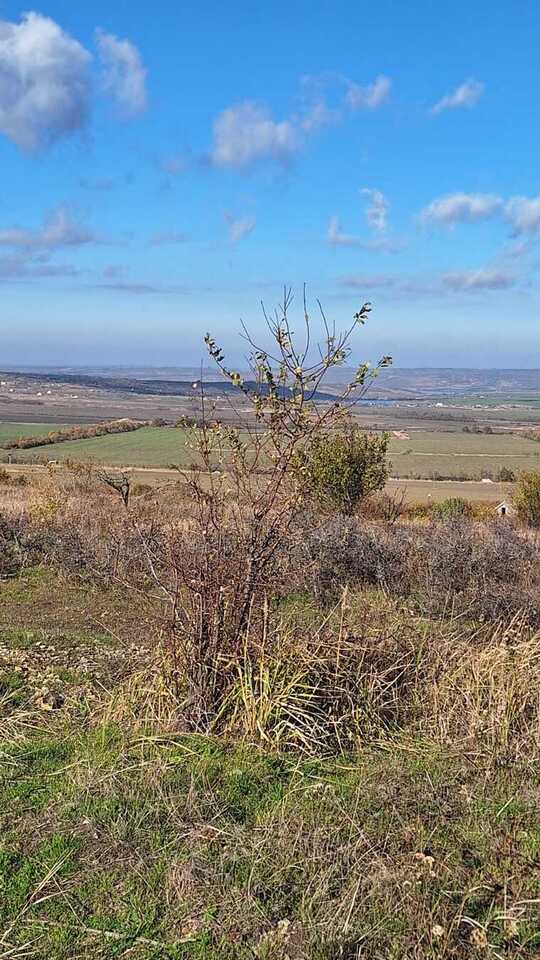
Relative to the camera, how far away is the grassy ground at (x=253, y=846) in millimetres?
3156

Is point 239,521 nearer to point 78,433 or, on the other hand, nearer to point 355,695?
point 355,695

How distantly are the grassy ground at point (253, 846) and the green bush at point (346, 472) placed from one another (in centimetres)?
1665

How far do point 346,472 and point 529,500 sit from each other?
708 centimetres

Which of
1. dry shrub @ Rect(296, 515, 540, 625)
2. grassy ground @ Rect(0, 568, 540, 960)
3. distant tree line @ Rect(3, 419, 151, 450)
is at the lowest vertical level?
distant tree line @ Rect(3, 419, 151, 450)

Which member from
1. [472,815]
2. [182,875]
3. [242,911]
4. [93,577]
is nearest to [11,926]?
[182,875]

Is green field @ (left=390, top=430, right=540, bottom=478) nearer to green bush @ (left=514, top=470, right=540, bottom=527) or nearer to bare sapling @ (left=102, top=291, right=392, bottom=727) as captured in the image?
green bush @ (left=514, top=470, right=540, bottom=527)

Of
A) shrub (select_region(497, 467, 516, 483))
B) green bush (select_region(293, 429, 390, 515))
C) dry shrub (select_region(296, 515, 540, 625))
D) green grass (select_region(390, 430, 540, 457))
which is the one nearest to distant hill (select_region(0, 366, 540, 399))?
green grass (select_region(390, 430, 540, 457))

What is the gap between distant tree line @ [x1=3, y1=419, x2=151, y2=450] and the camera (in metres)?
50.5

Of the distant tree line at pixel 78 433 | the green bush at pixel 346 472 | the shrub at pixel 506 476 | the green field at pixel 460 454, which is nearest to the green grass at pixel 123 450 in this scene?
the distant tree line at pixel 78 433

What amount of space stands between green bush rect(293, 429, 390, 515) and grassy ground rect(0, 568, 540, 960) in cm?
1665

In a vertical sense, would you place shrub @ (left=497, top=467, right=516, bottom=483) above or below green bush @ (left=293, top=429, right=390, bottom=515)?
below

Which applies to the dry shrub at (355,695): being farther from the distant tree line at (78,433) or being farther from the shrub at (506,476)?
the distant tree line at (78,433)

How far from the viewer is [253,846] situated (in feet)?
12.2

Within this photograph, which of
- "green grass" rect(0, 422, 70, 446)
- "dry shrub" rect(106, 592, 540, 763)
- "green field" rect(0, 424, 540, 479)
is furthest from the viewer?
"green grass" rect(0, 422, 70, 446)
